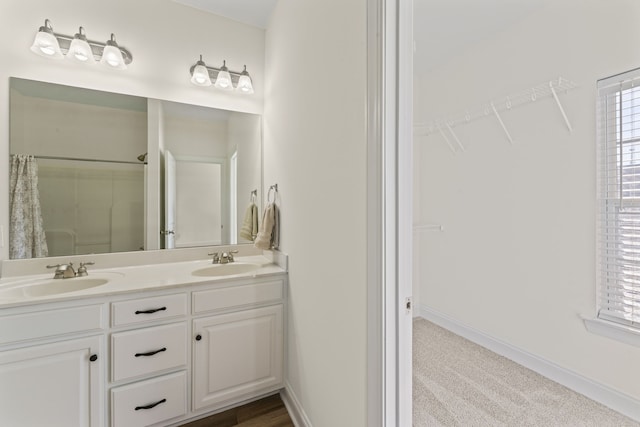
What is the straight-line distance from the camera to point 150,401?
4.83 feet

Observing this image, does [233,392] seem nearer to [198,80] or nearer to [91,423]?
[91,423]

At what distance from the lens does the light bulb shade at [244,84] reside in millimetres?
2160

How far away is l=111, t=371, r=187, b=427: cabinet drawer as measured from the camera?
1.40 meters

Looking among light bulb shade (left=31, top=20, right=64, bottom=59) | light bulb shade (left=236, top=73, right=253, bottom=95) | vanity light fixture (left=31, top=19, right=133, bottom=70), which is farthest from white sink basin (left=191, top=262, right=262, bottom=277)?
light bulb shade (left=31, top=20, right=64, bottom=59)

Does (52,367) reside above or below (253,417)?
above

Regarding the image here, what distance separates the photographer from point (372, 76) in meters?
0.95

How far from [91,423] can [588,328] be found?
288 cm

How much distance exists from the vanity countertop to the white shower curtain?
16 centimetres

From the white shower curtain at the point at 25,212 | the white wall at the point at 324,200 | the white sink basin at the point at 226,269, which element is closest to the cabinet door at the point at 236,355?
the white wall at the point at 324,200

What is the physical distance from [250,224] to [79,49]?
151 centimetres

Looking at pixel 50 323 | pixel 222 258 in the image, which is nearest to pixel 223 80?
pixel 222 258

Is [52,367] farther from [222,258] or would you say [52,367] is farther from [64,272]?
[222,258]

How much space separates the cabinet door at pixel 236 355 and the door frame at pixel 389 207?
0.94 metres

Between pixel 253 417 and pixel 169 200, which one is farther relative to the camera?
pixel 169 200
